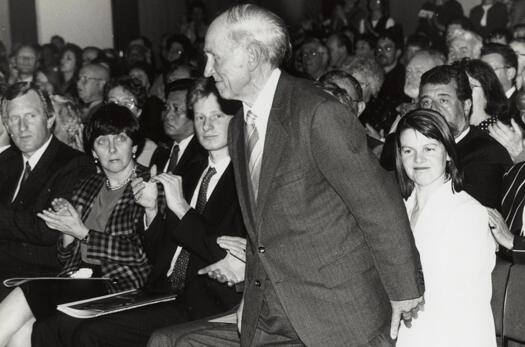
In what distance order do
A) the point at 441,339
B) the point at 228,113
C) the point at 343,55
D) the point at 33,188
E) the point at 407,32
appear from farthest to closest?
the point at 407,32, the point at 343,55, the point at 33,188, the point at 228,113, the point at 441,339

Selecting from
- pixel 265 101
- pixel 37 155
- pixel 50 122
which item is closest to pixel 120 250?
pixel 37 155

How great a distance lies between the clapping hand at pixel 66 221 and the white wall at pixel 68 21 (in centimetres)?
841

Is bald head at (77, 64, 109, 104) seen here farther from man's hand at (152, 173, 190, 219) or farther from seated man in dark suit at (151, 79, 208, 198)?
man's hand at (152, 173, 190, 219)

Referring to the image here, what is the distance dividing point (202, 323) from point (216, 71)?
1083mm

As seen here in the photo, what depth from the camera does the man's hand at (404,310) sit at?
2.47 m

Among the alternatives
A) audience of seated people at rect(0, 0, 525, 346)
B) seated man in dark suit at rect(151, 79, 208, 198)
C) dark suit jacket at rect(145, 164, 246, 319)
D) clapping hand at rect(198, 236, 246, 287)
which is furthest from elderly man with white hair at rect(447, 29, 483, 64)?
clapping hand at rect(198, 236, 246, 287)

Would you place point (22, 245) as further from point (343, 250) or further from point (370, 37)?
point (370, 37)

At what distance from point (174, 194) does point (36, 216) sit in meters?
1.04

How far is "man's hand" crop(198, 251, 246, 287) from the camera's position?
→ 3.18m

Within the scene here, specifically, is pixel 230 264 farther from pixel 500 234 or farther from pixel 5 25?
pixel 5 25

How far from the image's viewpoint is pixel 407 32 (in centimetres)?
1223

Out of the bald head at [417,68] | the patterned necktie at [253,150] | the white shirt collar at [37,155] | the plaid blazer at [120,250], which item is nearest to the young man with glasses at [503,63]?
the bald head at [417,68]

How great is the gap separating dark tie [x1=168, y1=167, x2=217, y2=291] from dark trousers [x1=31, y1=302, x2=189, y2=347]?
96 millimetres

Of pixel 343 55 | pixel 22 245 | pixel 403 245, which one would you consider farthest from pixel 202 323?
pixel 343 55
